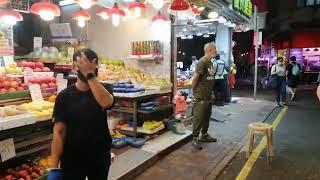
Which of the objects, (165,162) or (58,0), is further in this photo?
(58,0)

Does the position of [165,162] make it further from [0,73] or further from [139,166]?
[0,73]

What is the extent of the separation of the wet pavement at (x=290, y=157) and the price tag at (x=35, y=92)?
3492 mm

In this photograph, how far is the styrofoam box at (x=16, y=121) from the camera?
416 cm

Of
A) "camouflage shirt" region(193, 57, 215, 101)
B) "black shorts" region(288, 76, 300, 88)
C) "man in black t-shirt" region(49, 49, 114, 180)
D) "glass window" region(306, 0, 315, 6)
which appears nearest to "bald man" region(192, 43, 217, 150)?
"camouflage shirt" region(193, 57, 215, 101)

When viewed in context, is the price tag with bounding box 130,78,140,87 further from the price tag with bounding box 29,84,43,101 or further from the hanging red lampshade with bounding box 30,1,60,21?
the hanging red lampshade with bounding box 30,1,60,21

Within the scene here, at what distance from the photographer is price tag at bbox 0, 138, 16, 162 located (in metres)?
4.21

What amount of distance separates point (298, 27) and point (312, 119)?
19157 millimetres

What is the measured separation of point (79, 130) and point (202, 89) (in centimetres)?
470

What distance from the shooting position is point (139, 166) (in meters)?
5.83

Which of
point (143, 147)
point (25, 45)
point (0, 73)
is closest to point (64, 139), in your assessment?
point (0, 73)

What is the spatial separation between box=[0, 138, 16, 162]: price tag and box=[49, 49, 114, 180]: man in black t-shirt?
60.5 inches

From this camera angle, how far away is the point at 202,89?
739 cm

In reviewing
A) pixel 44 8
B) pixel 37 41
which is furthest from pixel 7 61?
pixel 37 41

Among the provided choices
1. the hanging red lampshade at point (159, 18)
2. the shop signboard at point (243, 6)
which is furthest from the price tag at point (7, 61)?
the shop signboard at point (243, 6)
